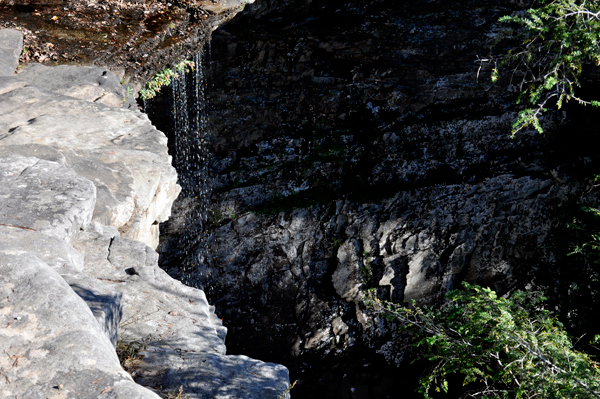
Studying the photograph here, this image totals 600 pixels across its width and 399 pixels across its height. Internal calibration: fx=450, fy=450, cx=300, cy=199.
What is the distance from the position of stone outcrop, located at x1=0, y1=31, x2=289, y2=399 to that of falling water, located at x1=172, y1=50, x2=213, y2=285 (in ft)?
18.5

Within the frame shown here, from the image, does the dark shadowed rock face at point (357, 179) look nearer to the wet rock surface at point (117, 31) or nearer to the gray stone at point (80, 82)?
A: the wet rock surface at point (117, 31)

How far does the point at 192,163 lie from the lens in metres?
11.4

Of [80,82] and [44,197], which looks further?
[80,82]

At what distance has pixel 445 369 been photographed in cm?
656

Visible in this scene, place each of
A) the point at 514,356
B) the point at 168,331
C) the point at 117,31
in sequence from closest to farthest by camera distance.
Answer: the point at 168,331 → the point at 514,356 → the point at 117,31

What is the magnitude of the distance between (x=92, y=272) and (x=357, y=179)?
854cm

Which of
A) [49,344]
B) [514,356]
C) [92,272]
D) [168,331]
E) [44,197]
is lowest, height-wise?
[514,356]

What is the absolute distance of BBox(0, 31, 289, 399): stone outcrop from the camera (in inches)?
77.9

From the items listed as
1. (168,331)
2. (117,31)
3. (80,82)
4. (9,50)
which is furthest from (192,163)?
(168,331)

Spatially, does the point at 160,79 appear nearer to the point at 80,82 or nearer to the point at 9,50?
the point at 80,82

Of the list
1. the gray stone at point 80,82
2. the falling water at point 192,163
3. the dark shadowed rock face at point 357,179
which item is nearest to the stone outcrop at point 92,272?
the gray stone at point 80,82

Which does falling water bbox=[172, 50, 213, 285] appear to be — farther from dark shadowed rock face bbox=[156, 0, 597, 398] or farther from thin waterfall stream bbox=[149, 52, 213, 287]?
dark shadowed rock face bbox=[156, 0, 597, 398]

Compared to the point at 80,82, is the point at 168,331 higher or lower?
lower

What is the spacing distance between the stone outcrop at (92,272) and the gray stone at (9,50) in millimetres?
467
